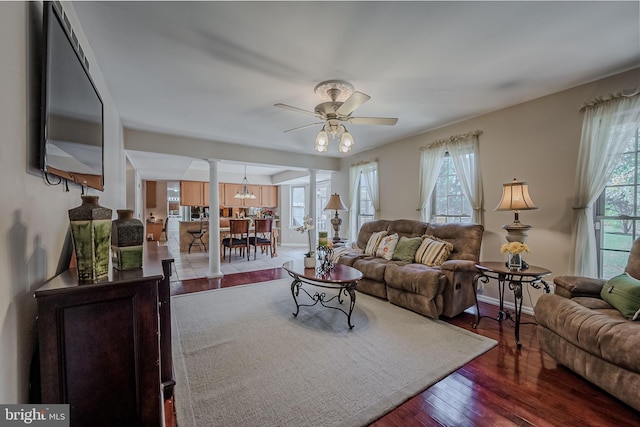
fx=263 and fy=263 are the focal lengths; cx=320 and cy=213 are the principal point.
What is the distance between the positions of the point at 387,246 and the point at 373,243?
1.07ft

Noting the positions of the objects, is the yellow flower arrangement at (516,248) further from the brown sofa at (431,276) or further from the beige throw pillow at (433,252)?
the beige throw pillow at (433,252)

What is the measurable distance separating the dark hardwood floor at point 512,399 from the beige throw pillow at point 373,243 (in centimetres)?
208

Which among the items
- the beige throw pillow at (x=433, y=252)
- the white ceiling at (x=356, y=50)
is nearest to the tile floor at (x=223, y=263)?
the white ceiling at (x=356, y=50)

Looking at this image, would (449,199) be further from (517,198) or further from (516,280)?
(516,280)

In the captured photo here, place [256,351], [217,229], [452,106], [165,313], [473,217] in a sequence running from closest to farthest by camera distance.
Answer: [165,313] → [256,351] → [452,106] → [473,217] → [217,229]

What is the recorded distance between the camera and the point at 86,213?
1109 mm

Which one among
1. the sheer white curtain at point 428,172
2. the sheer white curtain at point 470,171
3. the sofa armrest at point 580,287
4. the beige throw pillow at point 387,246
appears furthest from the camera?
the sheer white curtain at point 428,172

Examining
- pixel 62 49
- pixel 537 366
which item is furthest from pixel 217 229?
pixel 537 366

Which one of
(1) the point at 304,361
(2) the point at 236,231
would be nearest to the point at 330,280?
(1) the point at 304,361

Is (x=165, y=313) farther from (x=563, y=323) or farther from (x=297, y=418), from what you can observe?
(x=563, y=323)

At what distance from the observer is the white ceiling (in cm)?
173

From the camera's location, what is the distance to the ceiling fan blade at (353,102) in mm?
2227

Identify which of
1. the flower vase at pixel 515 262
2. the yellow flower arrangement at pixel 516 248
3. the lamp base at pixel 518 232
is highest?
the lamp base at pixel 518 232

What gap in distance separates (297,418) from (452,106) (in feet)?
11.8
